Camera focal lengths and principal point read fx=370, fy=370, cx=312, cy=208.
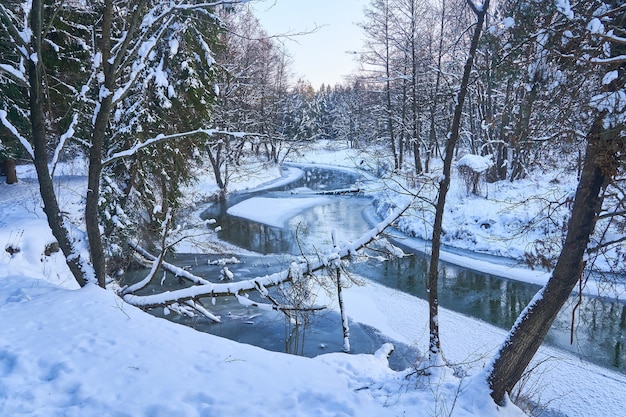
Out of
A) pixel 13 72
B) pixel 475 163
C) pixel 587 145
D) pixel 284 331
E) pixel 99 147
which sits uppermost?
pixel 13 72

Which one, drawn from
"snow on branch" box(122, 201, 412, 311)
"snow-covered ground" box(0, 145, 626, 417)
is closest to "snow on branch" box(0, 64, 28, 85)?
"snow-covered ground" box(0, 145, 626, 417)

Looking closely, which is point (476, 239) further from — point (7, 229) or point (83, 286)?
point (7, 229)

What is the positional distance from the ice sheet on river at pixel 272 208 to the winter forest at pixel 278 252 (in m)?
2.92

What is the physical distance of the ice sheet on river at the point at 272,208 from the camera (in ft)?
Result: 62.8

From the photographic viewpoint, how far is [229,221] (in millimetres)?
18844

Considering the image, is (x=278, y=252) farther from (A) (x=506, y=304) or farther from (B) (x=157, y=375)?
(B) (x=157, y=375)

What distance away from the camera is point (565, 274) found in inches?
156

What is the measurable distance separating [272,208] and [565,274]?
58.9ft

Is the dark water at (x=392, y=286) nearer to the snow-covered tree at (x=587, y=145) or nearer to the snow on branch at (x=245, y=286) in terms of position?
the snow on branch at (x=245, y=286)

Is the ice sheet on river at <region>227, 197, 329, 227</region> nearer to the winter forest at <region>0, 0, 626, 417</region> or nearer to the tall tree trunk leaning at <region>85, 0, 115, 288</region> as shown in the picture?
the winter forest at <region>0, 0, 626, 417</region>

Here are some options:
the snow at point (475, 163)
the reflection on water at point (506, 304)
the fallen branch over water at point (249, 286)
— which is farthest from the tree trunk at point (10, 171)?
the snow at point (475, 163)

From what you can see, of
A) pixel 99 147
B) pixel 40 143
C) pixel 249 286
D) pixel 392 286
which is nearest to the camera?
pixel 40 143

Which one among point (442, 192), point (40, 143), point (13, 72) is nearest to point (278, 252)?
point (442, 192)

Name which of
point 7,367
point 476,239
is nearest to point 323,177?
point 476,239
